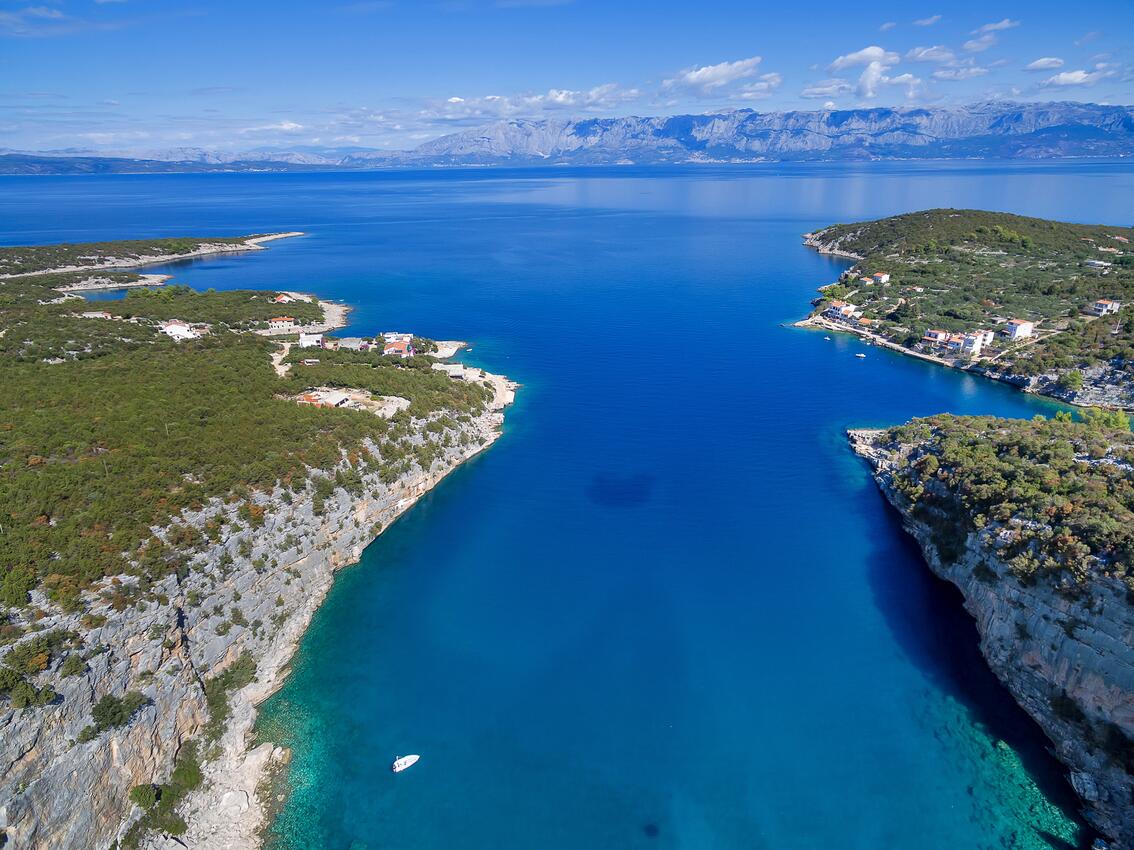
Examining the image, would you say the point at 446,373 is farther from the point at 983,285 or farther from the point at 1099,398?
the point at 983,285

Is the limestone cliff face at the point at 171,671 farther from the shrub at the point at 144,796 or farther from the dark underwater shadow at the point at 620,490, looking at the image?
the dark underwater shadow at the point at 620,490

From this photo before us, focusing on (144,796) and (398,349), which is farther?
(398,349)

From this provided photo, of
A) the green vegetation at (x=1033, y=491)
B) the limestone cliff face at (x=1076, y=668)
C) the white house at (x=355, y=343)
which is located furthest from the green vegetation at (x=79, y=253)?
the limestone cliff face at (x=1076, y=668)

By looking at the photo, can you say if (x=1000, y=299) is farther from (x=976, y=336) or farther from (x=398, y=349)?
(x=398, y=349)

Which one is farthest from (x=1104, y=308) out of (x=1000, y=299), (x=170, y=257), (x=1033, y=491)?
(x=170, y=257)

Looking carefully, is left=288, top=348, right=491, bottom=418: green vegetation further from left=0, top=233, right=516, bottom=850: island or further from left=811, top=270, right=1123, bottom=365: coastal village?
left=811, top=270, right=1123, bottom=365: coastal village

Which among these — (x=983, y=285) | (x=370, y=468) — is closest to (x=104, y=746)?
(x=370, y=468)
